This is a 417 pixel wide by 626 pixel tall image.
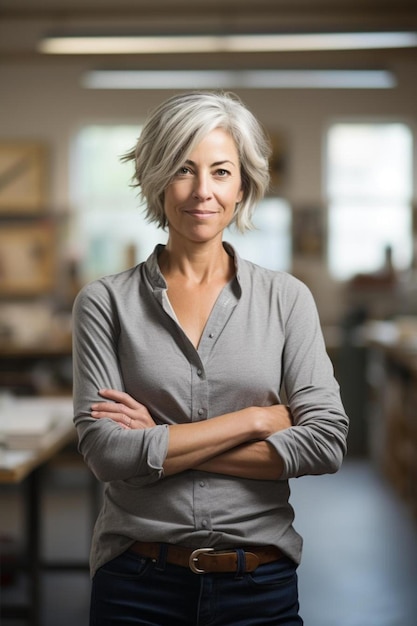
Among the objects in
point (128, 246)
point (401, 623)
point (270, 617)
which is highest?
point (128, 246)

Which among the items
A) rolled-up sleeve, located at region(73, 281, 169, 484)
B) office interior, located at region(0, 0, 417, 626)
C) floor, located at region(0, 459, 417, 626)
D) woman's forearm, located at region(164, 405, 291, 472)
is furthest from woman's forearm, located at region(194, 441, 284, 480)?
office interior, located at region(0, 0, 417, 626)

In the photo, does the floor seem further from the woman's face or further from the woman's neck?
the woman's face

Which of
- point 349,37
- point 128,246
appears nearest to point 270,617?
point 349,37

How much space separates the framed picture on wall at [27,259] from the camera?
885cm

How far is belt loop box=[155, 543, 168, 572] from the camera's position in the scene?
1616 mm

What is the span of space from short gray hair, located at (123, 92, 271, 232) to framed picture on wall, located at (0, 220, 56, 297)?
7255 mm

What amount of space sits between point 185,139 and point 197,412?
49cm

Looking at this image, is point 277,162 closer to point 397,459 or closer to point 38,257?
point 38,257

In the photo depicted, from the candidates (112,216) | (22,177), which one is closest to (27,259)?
(22,177)

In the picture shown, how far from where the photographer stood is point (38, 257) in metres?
8.88

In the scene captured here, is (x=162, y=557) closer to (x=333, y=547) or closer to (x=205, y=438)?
(x=205, y=438)

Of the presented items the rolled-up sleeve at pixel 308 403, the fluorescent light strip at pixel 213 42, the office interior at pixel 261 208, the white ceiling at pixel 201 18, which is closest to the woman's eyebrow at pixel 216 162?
the rolled-up sleeve at pixel 308 403

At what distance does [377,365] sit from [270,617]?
6.37m

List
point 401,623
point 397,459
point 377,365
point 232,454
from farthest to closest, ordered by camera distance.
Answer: point 377,365, point 397,459, point 401,623, point 232,454
